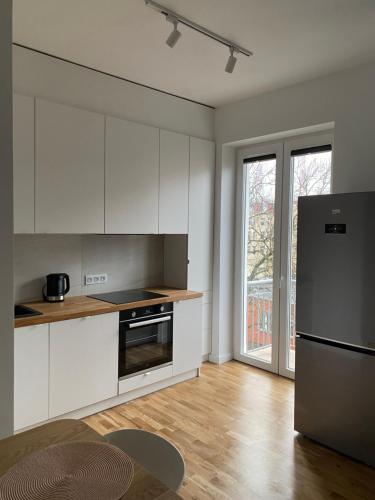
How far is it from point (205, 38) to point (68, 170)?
4.34 feet

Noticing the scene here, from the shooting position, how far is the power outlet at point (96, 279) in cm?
354

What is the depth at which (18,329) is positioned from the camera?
102 inches

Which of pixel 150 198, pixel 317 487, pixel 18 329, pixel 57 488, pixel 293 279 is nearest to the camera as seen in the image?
pixel 57 488

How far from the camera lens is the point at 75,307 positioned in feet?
9.92

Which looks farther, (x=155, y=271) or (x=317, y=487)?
(x=155, y=271)

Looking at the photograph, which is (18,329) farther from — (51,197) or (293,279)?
(293,279)

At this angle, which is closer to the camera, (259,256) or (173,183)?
(173,183)

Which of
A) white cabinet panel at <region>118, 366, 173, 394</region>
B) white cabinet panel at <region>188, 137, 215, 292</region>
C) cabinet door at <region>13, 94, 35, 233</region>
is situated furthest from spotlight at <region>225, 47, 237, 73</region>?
white cabinet panel at <region>118, 366, 173, 394</region>

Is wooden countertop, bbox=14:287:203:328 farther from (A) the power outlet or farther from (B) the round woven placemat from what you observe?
(B) the round woven placemat

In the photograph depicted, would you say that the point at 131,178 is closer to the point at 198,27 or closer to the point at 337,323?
the point at 198,27

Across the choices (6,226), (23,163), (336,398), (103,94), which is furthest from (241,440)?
(103,94)

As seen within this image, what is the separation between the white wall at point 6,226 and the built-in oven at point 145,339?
1.46 m

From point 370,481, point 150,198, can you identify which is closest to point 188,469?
point 370,481

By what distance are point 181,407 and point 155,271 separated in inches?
55.1
